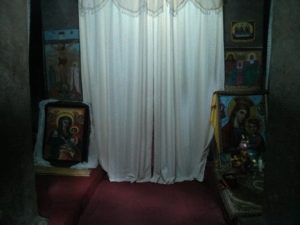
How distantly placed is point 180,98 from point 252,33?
1.07 metres

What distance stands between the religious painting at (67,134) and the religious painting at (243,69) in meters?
1.64

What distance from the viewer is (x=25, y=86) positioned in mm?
1690

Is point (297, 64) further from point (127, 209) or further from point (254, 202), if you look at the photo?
point (127, 209)

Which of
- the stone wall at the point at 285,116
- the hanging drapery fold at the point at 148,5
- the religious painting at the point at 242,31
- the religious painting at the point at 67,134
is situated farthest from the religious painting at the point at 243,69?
the religious painting at the point at 67,134

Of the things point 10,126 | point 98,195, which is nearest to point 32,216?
point 10,126

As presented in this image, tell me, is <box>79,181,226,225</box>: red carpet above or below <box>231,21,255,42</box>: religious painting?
below

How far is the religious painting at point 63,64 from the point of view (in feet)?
10.2

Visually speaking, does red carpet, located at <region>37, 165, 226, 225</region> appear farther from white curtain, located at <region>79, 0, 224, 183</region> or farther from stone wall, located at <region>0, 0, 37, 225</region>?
stone wall, located at <region>0, 0, 37, 225</region>

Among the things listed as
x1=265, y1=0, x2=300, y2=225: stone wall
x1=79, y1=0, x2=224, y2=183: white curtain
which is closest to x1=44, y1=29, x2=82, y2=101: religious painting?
x1=79, y1=0, x2=224, y2=183: white curtain

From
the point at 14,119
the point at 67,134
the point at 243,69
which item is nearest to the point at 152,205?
the point at 67,134

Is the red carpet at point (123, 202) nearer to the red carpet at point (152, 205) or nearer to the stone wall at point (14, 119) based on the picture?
the red carpet at point (152, 205)

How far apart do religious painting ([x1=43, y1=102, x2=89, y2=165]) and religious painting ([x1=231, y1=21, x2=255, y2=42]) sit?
1807 mm

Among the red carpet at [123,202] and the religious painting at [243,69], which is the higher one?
the religious painting at [243,69]

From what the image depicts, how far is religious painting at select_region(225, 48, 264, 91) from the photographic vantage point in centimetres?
309
